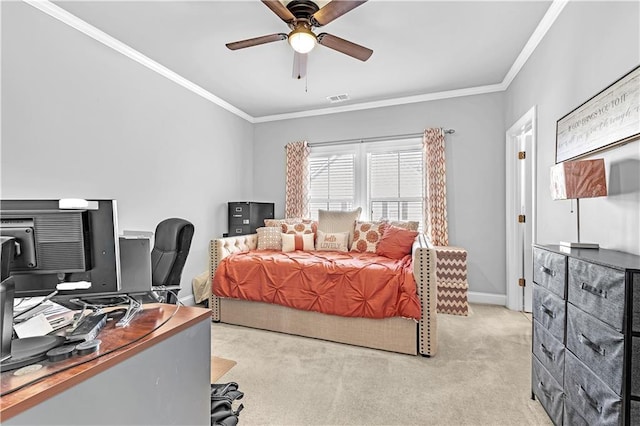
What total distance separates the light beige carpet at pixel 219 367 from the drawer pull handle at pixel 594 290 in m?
2.15

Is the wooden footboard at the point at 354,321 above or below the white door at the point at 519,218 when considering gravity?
below

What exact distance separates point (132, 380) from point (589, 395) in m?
1.72

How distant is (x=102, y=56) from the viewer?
107 inches

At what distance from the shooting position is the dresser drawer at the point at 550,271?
4.92 feet

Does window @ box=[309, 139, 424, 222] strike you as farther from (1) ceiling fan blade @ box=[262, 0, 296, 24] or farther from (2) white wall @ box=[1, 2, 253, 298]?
(1) ceiling fan blade @ box=[262, 0, 296, 24]

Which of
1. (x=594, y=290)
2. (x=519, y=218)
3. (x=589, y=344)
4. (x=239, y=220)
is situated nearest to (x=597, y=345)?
(x=589, y=344)

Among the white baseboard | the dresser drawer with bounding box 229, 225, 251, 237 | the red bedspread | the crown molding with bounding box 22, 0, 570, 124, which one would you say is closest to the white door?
the white baseboard

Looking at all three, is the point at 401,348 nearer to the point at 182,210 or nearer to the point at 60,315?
the point at 60,315

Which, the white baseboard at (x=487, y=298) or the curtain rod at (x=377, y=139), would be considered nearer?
the white baseboard at (x=487, y=298)

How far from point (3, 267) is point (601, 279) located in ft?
6.62

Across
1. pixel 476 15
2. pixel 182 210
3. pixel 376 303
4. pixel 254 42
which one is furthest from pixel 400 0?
pixel 182 210

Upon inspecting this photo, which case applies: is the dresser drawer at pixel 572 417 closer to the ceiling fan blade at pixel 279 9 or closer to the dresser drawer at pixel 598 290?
the dresser drawer at pixel 598 290

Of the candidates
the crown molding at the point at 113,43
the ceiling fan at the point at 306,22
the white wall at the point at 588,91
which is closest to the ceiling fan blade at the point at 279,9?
the ceiling fan at the point at 306,22

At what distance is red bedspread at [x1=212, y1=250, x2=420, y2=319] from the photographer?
8.20 ft
